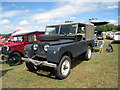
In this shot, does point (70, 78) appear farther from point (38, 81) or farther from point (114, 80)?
point (114, 80)

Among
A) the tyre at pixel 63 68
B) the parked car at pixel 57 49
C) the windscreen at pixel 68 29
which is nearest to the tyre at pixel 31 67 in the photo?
the parked car at pixel 57 49

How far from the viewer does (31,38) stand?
714 centimetres

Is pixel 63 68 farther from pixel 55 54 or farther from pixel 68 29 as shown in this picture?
pixel 68 29

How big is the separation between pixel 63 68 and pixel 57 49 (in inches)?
34.8

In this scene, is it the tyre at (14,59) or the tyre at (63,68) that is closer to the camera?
the tyre at (63,68)

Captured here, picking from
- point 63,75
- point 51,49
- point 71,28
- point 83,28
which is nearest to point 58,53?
point 51,49

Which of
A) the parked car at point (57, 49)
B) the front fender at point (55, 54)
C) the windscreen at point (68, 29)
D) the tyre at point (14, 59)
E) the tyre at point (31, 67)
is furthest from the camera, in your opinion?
the tyre at point (14, 59)

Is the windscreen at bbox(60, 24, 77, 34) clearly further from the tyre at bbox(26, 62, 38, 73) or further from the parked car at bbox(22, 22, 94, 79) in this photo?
the tyre at bbox(26, 62, 38, 73)

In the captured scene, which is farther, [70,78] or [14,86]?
[70,78]

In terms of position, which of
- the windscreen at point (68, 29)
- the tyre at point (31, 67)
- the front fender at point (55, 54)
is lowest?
the tyre at point (31, 67)

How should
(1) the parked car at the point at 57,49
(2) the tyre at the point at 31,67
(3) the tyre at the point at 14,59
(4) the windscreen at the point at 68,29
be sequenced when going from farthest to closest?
(3) the tyre at the point at 14,59, (4) the windscreen at the point at 68,29, (2) the tyre at the point at 31,67, (1) the parked car at the point at 57,49

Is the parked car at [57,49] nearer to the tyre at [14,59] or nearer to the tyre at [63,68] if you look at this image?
the tyre at [63,68]

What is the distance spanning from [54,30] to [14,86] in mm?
3294

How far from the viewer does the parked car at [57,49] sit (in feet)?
11.3
